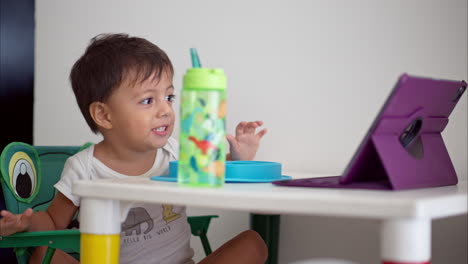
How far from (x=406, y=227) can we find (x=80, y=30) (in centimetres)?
158

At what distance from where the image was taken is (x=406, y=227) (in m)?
0.79

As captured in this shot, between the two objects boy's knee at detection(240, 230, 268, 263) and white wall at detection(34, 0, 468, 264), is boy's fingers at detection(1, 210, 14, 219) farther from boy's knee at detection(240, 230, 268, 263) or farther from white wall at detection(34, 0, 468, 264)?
white wall at detection(34, 0, 468, 264)

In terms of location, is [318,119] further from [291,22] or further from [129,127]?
[129,127]

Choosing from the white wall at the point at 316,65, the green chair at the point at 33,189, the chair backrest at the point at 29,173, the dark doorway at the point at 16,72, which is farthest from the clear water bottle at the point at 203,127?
the dark doorway at the point at 16,72

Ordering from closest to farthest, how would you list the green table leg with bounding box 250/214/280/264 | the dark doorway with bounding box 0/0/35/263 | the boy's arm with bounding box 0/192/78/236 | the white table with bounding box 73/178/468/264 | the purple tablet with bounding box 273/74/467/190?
the white table with bounding box 73/178/468/264, the purple tablet with bounding box 273/74/467/190, the boy's arm with bounding box 0/192/78/236, the green table leg with bounding box 250/214/280/264, the dark doorway with bounding box 0/0/35/263

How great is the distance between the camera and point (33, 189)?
1561 millimetres

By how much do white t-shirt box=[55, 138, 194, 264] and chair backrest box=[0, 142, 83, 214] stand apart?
12cm

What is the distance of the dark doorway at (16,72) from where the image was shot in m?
2.04

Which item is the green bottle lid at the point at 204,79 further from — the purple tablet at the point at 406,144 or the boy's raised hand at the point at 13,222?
the boy's raised hand at the point at 13,222

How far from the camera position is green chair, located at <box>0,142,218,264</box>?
1261mm

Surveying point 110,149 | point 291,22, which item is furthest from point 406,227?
point 291,22

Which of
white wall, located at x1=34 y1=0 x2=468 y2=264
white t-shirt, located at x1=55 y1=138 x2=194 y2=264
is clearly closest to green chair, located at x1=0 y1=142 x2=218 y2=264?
white t-shirt, located at x1=55 y1=138 x2=194 y2=264

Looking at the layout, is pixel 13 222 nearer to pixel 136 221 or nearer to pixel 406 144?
pixel 136 221

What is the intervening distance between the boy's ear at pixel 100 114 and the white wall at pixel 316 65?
463 mm
